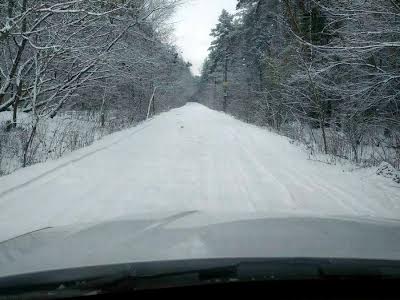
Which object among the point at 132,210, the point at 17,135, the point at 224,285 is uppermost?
the point at 17,135

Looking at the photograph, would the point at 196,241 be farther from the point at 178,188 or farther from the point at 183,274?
the point at 178,188

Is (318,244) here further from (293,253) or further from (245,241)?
(245,241)

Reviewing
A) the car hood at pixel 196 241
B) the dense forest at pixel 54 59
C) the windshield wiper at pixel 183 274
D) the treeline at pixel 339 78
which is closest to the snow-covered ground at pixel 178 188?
the car hood at pixel 196 241

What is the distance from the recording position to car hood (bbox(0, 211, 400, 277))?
208cm

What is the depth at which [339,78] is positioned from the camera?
12359mm

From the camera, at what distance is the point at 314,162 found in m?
9.48

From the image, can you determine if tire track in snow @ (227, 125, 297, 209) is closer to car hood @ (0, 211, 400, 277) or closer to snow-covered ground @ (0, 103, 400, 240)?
snow-covered ground @ (0, 103, 400, 240)

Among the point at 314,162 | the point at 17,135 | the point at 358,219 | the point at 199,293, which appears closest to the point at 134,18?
the point at 17,135

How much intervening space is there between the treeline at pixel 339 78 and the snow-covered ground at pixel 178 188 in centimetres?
241

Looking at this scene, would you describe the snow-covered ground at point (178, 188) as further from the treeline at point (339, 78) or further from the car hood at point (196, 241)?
the treeline at point (339, 78)

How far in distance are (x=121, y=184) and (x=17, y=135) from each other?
563 cm

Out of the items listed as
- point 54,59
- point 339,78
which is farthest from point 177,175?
point 339,78

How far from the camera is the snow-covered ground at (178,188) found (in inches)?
203

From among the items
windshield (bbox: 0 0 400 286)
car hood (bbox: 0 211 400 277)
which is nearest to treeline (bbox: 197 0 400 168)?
windshield (bbox: 0 0 400 286)
